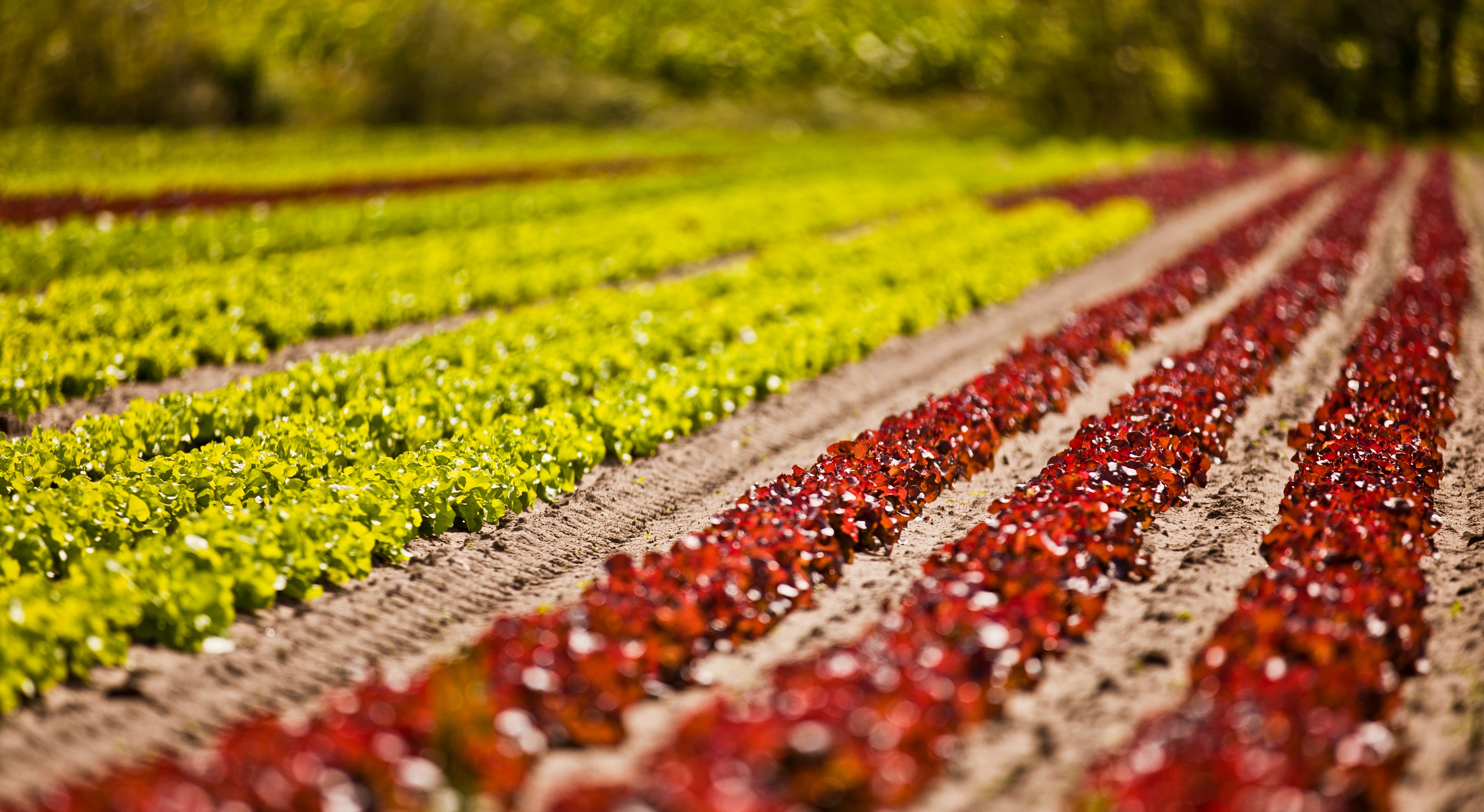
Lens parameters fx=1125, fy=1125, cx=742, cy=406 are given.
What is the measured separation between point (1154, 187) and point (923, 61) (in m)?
31.7

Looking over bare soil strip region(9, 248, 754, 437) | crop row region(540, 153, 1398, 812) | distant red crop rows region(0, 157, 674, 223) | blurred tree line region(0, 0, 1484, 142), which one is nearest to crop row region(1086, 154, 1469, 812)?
crop row region(540, 153, 1398, 812)

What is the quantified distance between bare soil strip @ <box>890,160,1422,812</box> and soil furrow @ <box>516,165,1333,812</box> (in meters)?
1.08

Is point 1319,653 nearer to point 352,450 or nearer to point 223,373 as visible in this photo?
point 352,450

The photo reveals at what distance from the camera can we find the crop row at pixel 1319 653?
163 inches

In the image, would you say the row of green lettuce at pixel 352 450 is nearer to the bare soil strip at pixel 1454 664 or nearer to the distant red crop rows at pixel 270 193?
the bare soil strip at pixel 1454 664

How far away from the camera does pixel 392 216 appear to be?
20047 millimetres

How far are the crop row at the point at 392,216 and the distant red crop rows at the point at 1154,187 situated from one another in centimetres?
149

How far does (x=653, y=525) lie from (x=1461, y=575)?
5.17 metres

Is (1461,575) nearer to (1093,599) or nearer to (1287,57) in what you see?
(1093,599)

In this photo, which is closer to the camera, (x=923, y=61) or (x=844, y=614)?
(x=844, y=614)

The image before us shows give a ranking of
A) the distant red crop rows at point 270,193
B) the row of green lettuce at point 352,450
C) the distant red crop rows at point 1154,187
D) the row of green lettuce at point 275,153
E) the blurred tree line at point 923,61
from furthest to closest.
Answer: the blurred tree line at point 923,61
the distant red crop rows at point 1154,187
the row of green lettuce at point 275,153
the distant red crop rows at point 270,193
the row of green lettuce at point 352,450

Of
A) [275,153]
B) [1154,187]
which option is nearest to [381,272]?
[275,153]

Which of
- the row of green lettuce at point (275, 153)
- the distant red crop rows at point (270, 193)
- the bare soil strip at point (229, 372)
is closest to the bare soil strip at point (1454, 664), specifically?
the bare soil strip at point (229, 372)

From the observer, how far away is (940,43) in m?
59.5
